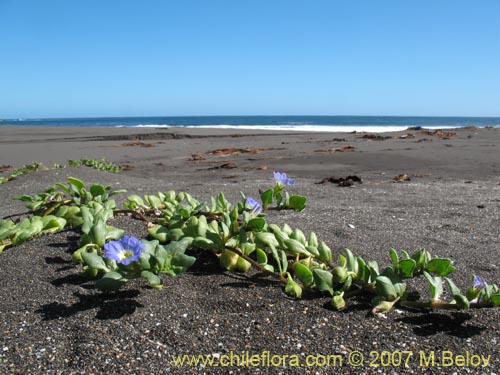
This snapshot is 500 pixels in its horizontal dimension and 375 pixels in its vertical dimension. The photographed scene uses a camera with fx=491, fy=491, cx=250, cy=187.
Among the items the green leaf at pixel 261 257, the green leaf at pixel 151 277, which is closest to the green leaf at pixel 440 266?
the green leaf at pixel 261 257

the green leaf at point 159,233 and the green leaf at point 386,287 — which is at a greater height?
the green leaf at point 159,233

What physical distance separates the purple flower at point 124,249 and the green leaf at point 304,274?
1.67 feet

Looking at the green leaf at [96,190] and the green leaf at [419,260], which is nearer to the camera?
the green leaf at [419,260]

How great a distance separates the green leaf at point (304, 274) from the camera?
1.59 m

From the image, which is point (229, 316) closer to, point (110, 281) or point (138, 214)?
point (110, 281)

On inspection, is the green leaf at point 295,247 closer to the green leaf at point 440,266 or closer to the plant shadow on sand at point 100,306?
the green leaf at point 440,266

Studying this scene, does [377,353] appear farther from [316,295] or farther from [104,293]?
[104,293]

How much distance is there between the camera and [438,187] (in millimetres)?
4258

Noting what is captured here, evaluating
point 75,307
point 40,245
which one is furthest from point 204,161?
point 75,307

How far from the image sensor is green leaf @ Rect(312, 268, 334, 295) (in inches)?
61.7

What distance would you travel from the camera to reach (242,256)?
1.76 meters

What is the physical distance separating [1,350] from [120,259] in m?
0.38

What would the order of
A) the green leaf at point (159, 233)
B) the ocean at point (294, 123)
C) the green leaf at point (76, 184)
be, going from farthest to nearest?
the ocean at point (294, 123) < the green leaf at point (76, 184) < the green leaf at point (159, 233)

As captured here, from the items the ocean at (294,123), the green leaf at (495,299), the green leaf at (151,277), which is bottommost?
the green leaf at (495,299)
